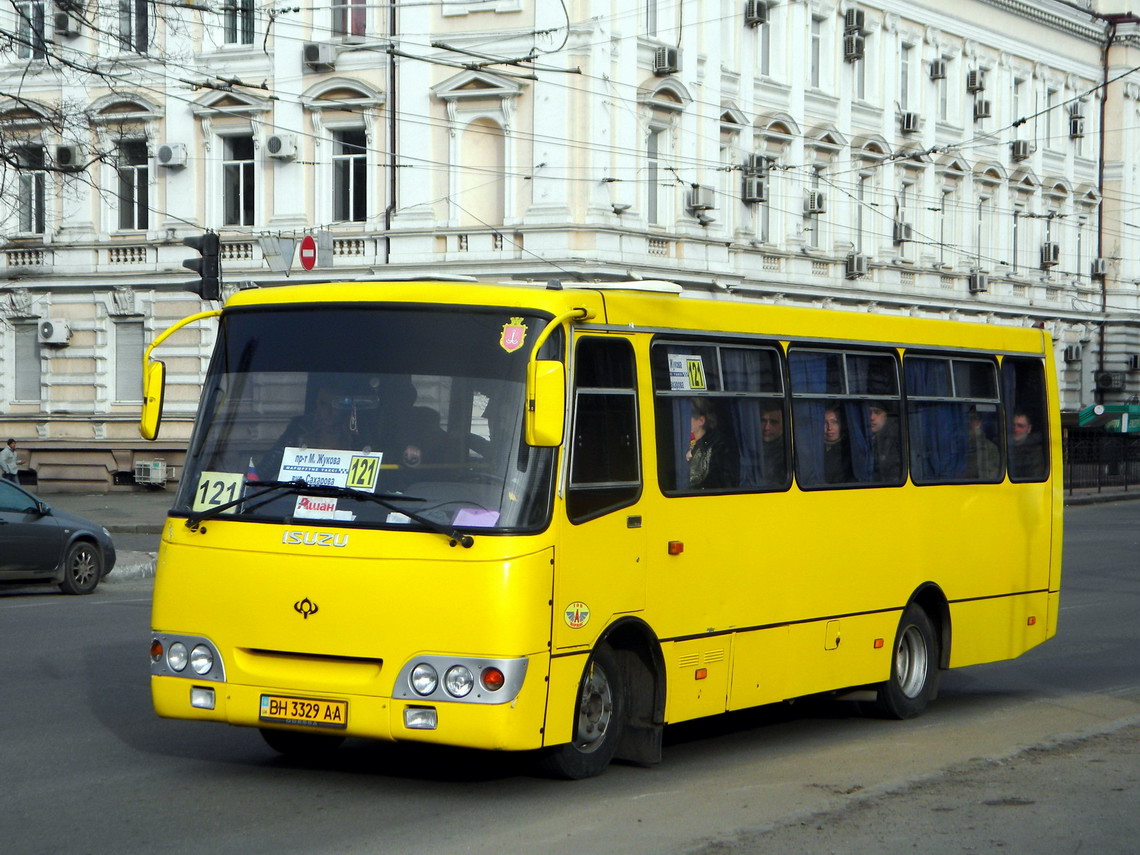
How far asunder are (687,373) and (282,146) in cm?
2848

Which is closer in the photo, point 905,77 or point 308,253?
point 308,253

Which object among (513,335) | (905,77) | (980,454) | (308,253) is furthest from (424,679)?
(905,77)

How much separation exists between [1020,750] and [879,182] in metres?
36.2

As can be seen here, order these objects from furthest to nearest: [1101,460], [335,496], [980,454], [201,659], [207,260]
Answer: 1. [1101,460]
2. [207,260]
3. [980,454]
4. [201,659]
5. [335,496]

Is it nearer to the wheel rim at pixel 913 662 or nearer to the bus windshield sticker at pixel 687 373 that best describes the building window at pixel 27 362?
the wheel rim at pixel 913 662

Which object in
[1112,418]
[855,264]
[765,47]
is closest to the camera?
[765,47]

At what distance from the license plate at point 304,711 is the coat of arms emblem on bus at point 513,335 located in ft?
6.02

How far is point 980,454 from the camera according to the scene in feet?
40.4

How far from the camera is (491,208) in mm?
34812

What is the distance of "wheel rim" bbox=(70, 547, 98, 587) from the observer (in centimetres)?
1980

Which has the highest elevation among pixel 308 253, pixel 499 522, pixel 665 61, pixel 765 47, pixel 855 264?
pixel 765 47

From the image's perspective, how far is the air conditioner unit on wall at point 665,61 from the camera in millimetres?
34812

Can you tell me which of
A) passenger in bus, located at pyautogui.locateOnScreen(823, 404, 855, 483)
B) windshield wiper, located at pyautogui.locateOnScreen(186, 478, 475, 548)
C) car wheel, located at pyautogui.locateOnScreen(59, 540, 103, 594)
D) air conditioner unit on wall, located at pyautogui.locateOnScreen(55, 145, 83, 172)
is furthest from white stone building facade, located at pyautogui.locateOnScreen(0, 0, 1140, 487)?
windshield wiper, located at pyautogui.locateOnScreen(186, 478, 475, 548)

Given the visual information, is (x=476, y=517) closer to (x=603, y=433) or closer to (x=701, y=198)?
(x=603, y=433)
